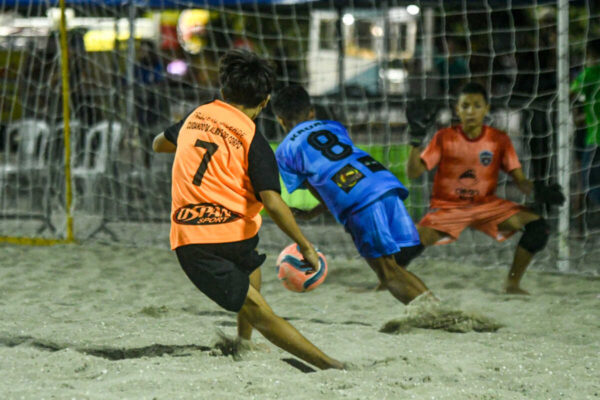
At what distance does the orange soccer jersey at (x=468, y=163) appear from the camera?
554 centimetres

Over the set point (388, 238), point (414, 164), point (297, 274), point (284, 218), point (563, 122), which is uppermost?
point (563, 122)

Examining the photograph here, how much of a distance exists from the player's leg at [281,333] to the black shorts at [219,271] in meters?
0.05

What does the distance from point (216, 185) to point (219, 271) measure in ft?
1.11

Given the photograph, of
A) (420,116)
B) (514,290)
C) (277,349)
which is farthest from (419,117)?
(277,349)

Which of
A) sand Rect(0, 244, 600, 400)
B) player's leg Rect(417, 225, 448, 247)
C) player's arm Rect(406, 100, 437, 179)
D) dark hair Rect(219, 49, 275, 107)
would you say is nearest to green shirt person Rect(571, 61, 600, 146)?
sand Rect(0, 244, 600, 400)

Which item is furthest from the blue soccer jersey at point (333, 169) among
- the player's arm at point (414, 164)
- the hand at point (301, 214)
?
the player's arm at point (414, 164)

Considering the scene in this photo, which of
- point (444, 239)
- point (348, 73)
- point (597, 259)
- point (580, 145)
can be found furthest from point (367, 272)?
point (348, 73)

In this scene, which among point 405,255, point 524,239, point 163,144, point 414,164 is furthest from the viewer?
point 524,239

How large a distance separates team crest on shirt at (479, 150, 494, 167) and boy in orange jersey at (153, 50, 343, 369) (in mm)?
2517

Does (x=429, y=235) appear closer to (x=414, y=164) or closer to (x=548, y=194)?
(x=414, y=164)

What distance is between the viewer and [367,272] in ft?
20.9

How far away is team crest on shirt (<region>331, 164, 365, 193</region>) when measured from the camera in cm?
438

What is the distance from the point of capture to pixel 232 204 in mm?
3334

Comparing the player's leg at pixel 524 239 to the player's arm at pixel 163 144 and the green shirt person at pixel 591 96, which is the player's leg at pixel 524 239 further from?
the player's arm at pixel 163 144
